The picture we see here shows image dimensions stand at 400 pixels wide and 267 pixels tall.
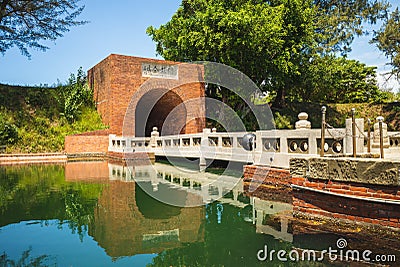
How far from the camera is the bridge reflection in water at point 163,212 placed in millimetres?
4102

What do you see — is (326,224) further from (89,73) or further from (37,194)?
(89,73)

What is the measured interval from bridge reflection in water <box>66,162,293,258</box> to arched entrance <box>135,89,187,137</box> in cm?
895

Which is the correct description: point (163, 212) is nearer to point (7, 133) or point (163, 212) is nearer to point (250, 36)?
point (250, 36)

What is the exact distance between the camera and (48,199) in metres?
6.45

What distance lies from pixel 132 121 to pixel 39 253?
40.7 feet

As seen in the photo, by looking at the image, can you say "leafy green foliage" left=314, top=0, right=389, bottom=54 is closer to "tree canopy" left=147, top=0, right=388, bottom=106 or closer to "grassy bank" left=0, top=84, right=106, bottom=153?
"tree canopy" left=147, top=0, right=388, bottom=106

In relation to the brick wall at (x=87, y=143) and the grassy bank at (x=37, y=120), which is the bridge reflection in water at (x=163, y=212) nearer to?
the brick wall at (x=87, y=143)

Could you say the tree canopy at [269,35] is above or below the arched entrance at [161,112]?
above

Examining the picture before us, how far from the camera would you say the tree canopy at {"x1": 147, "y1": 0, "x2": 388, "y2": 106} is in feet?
44.5

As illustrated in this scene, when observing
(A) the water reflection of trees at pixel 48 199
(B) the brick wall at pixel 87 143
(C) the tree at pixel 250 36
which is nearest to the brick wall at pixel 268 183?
(A) the water reflection of trees at pixel 48 199

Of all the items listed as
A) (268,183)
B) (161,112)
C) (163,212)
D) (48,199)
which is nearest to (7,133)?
(161,112)

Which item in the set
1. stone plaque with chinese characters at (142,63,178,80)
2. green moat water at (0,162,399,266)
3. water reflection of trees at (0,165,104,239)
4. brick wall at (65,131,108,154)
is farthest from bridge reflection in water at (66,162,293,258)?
stone plaque with chinese characters at (142,63,178,80)

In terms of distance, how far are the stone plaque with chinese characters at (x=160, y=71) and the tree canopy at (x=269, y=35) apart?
3.12 feet

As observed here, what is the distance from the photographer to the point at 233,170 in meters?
10.5
